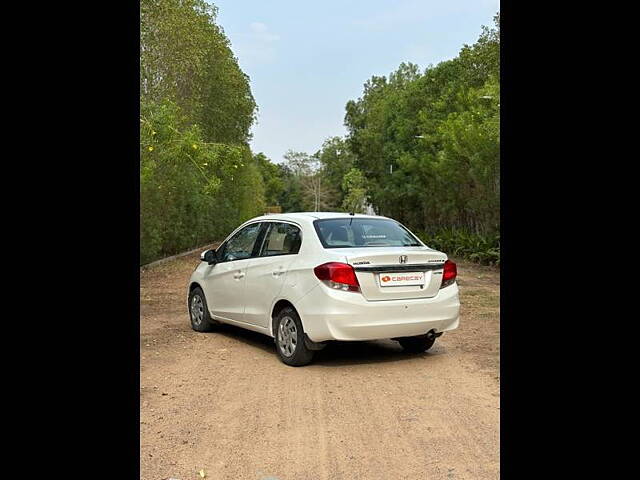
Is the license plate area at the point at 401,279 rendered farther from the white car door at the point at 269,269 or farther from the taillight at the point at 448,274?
the white car door at the point at 269,269

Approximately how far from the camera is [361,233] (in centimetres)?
708

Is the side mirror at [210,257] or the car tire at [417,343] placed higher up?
the side mirror at [210,257]

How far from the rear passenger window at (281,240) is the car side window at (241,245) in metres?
0.31

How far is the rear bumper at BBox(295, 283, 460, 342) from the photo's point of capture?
6383 mm

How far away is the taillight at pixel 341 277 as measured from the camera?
6418 mm

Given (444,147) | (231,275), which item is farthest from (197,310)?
(444,147)

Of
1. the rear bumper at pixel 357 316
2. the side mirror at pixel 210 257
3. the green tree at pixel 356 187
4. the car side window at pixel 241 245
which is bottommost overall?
the rear bumper at pixel 357 316

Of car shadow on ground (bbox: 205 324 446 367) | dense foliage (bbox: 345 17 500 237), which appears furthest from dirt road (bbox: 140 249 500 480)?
dense foliage (bbox: 345 17 500 237)

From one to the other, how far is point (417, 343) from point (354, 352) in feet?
2.45

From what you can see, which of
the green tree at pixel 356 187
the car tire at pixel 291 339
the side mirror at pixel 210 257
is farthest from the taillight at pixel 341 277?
the green tree at pixel 356 187

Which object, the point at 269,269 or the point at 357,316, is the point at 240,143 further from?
the point at 357,316
